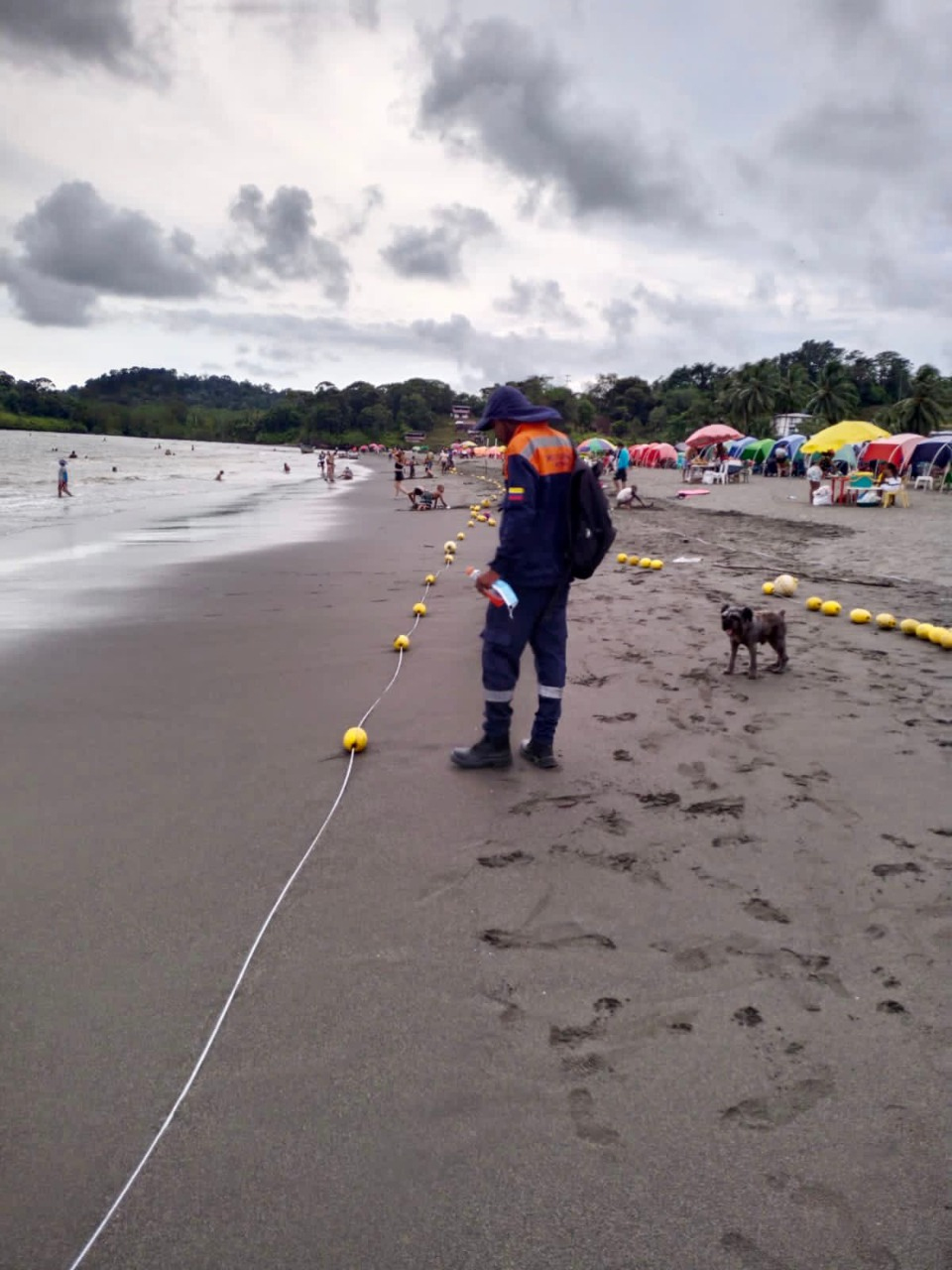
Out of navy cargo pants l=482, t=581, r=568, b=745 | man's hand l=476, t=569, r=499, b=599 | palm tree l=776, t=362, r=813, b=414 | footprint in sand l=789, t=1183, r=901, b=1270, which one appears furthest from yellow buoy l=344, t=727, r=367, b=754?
palm tree l=776, t=362, r=813, b=414

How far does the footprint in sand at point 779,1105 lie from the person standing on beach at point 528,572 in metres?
2.56

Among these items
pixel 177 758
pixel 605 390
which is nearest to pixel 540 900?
pixel 177 758

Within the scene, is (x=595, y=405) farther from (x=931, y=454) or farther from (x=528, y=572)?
(x=528, y=572)

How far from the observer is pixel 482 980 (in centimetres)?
295

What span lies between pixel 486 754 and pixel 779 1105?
2.72m

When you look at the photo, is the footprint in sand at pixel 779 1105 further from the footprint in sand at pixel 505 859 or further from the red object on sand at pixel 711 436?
the red object on sand at pixel 711 436

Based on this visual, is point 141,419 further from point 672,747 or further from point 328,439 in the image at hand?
point 672,747

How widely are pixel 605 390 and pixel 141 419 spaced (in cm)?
9997

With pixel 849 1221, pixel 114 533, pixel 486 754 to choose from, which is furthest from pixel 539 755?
pixel 114 533

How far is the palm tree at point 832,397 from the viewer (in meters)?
64.9

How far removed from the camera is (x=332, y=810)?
429 centimetres

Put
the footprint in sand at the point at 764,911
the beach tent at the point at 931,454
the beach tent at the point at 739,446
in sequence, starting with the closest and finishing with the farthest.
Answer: the footprint in sand at the point at 764,911
the beach tent at the point at 931,454
the beach tent at the point at 739,446

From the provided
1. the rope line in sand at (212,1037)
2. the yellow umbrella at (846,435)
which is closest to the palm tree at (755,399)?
the yellow umbrella at (846,435)

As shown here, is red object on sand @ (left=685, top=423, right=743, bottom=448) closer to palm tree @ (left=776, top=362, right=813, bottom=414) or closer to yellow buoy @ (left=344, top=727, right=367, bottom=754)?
palm tree @ (left=776, top=362, right=813, bottom=414)
